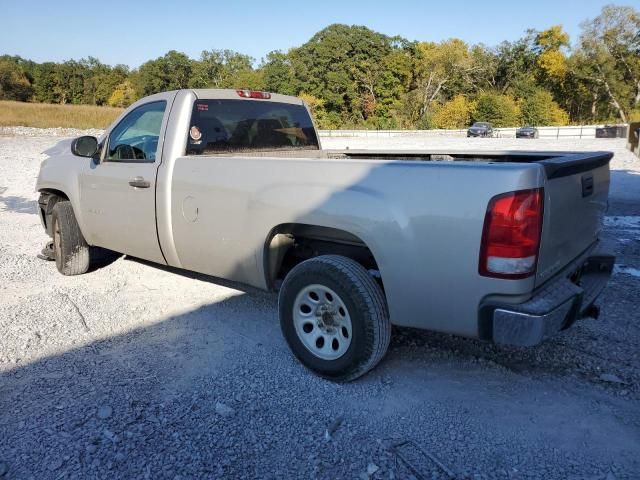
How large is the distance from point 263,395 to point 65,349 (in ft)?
5.60

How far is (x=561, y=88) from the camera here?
2608 inches

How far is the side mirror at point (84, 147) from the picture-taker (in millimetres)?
4738

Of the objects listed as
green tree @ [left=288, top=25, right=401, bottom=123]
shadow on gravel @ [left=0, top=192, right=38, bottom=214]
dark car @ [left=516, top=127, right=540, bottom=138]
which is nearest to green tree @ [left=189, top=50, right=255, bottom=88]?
green tree @ [left=288, top=25, right=401, bottom=123]

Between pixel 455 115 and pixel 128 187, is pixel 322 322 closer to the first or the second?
pixel 128 187

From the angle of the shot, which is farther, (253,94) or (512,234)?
(253,94)

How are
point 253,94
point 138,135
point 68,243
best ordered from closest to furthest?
point 138,135 < point 253,94 < point 68,243

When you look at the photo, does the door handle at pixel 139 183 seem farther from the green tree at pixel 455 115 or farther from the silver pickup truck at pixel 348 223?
the green tree at pixel 455 115

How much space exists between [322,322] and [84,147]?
9.87 ft

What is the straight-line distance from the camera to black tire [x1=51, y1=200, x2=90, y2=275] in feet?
17.6

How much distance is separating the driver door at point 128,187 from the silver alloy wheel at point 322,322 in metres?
1.66

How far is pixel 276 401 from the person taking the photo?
3.11 meters

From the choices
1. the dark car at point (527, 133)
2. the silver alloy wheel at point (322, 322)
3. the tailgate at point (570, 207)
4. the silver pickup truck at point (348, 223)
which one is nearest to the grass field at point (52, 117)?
the dark car at point (527, 133)

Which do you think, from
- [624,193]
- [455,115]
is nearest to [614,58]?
[455,115]

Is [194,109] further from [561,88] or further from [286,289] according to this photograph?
[561,88]
